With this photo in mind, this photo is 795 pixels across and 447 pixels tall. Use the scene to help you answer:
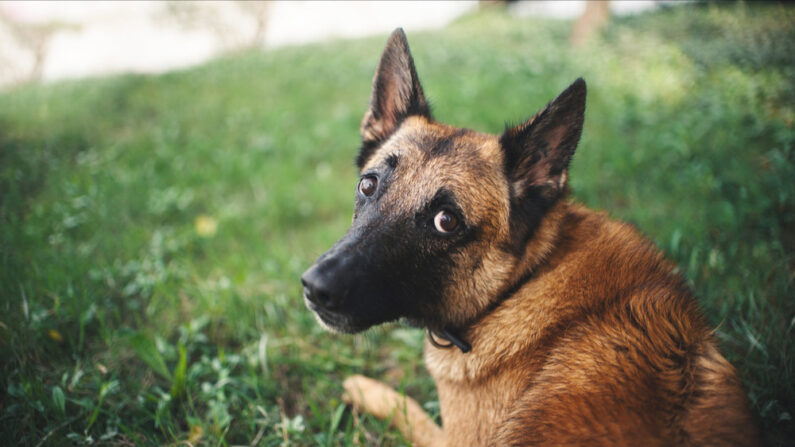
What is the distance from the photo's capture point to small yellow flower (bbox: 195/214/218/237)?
14.1 ft

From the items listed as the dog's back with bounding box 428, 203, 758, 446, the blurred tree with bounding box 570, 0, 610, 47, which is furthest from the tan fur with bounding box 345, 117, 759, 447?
the blurred tree with bounding box 570, 0, 610, 47

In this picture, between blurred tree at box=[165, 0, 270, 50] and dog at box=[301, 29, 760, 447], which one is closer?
dog at box=[301, 29, 760, 447]

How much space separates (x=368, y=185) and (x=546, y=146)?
1.03m

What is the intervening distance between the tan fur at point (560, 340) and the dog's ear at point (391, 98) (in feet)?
0.76

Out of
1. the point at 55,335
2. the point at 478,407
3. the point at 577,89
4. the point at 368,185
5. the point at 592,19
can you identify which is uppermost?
the point at 592,19

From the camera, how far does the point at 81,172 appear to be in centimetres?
546

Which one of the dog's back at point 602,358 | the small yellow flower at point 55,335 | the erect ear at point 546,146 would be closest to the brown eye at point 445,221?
the erect ear at point 546,146

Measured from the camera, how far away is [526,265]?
2.17 m

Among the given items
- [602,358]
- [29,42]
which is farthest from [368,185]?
[29,42]

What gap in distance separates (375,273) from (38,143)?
6733mm

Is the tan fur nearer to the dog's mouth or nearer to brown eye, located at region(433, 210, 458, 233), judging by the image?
brown eye, located at region(433, 210, 458, 233)

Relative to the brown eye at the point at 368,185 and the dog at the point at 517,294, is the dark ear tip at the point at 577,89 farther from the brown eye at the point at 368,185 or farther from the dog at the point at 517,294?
the brown eye at the point at 368,185

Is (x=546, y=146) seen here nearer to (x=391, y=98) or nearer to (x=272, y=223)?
(x=391, y=98)

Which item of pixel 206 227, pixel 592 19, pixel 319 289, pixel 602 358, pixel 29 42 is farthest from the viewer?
pixel 29 42
